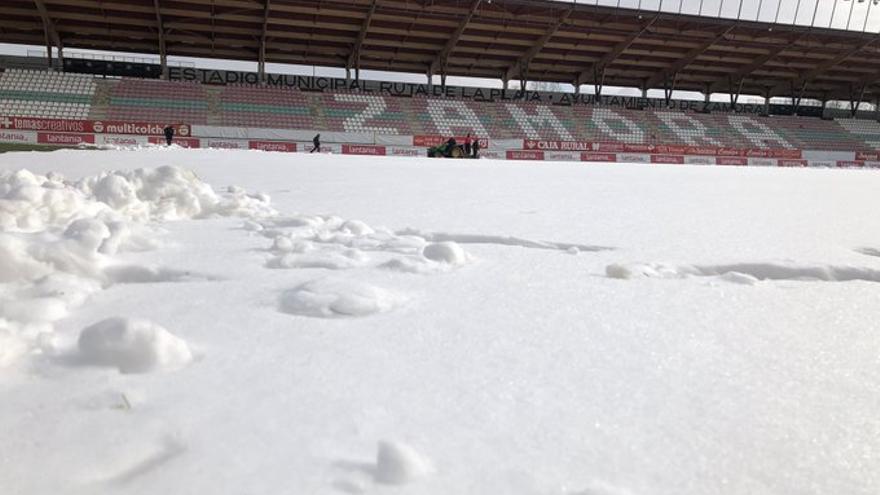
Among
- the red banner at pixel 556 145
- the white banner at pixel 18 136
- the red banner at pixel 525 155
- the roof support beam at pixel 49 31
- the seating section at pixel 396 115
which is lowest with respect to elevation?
the white banner at pixel 18 136

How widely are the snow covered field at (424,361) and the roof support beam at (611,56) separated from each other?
28359 millimetres

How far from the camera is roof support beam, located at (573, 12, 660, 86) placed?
2735cm

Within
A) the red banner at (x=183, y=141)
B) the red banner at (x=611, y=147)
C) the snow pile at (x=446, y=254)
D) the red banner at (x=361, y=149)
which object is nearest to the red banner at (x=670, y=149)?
the red banner at (x=611, y=147)

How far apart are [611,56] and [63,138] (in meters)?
26.7

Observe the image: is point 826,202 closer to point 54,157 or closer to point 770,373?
point 770,373

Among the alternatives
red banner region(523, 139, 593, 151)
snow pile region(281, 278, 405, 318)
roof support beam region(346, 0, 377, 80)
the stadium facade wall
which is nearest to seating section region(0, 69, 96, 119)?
the stadium facade wall

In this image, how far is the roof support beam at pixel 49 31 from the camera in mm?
22678

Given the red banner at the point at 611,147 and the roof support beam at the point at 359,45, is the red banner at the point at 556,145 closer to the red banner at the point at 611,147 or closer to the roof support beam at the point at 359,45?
the red banner at the point at 611,147

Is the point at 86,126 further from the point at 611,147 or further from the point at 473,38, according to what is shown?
the point at 611,147

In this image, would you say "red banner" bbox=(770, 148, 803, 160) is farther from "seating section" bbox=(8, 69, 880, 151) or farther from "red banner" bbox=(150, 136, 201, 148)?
"red banner" bbox=(150, 136, 201, 148)

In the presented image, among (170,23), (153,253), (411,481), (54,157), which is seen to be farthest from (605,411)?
(170,23)

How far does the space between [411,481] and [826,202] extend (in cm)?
501

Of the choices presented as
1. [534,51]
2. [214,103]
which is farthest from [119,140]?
[534,51]

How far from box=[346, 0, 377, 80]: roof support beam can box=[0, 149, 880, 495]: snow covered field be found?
24664 millimetres
